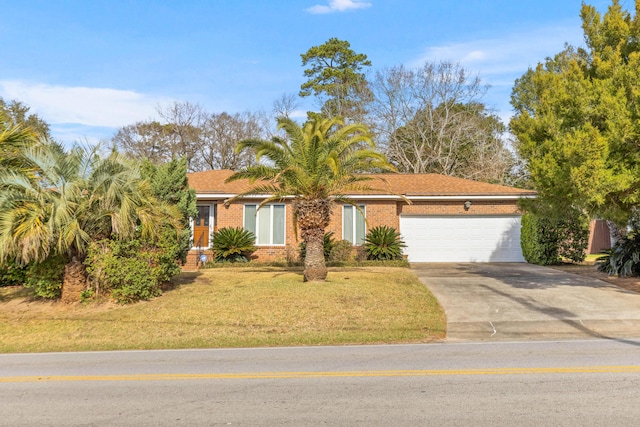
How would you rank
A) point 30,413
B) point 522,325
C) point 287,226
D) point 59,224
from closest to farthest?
point 30,413
point 522,325
point 59,224
point 287,226

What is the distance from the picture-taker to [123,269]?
13.0m

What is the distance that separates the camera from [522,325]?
11000 mm

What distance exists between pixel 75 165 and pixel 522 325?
36.1 feet

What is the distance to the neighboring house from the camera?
2272cm

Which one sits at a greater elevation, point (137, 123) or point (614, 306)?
point (137, 123)

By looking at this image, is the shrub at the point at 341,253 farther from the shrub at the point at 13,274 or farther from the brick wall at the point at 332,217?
the shrub at the point at 13,274

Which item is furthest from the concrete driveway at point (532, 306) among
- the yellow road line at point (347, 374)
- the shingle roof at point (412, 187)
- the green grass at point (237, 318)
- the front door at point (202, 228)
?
the front door at point (202, 228)

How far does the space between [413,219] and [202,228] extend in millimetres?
9360

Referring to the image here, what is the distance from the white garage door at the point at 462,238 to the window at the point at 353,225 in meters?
2.13

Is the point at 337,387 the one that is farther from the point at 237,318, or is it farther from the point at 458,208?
the point at 458,208

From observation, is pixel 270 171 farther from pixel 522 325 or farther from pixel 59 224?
pixel 522 325

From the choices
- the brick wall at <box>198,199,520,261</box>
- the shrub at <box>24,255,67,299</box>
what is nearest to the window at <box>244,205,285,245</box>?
the brick wall at <box>198,199,520,261</box>

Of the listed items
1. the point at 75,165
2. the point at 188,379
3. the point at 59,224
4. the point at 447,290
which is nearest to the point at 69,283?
the point at 59,224

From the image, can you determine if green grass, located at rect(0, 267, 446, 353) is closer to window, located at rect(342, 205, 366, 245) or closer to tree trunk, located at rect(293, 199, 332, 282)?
tree trunk, located at rect(293, 199, 332, 282)
